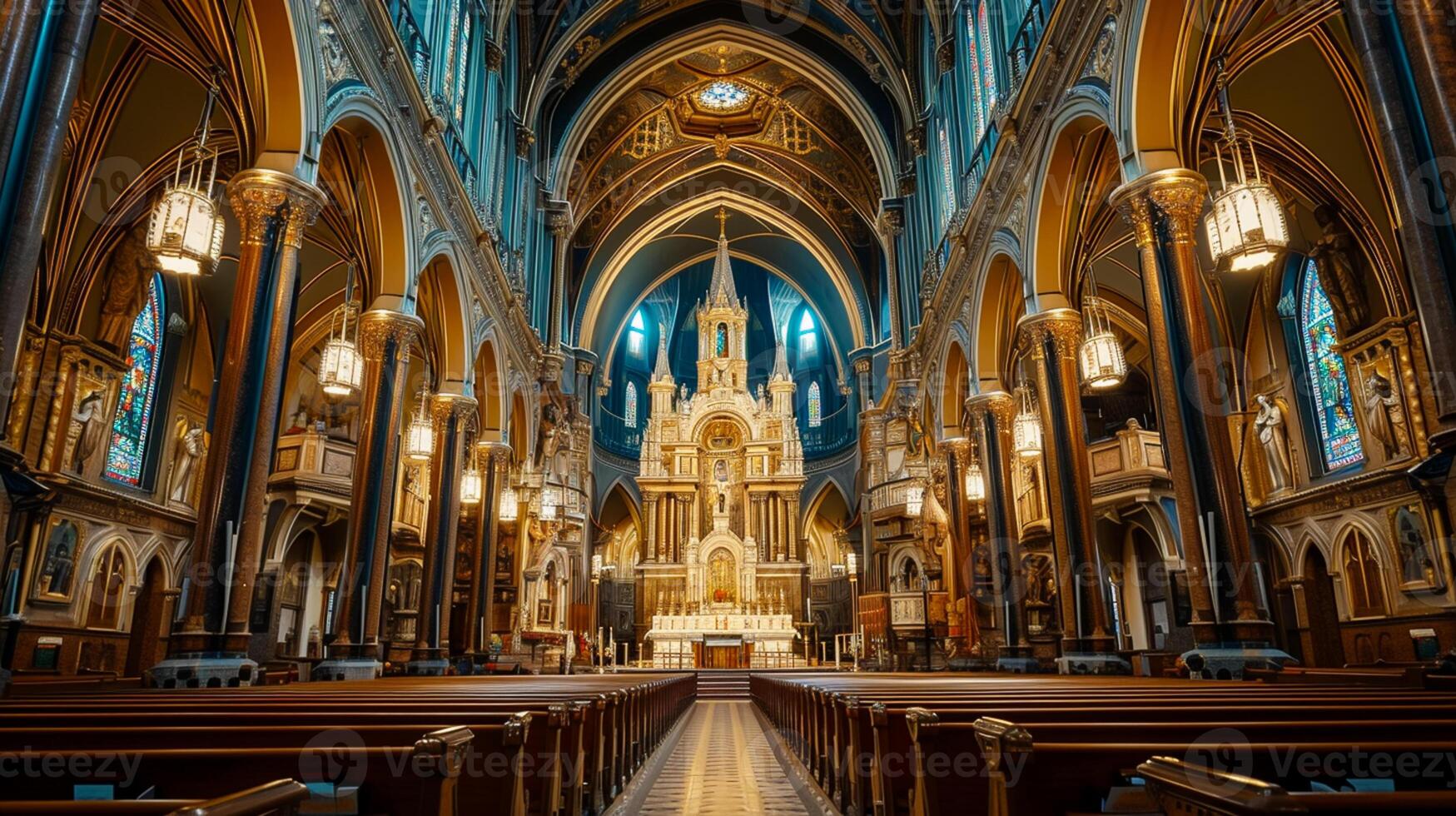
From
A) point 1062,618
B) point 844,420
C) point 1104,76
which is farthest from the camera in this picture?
point 844,420

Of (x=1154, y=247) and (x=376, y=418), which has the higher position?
(x=1154, y=247)

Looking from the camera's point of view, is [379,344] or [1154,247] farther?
[379,344]

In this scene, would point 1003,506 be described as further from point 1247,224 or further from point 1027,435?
point 1247,224

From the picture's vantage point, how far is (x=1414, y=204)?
4.61 m

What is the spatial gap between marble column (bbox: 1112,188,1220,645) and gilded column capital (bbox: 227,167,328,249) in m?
8.28

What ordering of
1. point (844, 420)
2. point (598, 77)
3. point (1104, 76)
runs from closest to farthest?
point (1104, 76) < point (598, 77) < point (844, 420)

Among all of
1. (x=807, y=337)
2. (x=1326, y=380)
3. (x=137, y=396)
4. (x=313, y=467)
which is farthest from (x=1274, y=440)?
(x=807, y=337)

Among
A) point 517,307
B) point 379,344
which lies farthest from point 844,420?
point 379,344

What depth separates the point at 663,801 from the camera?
5.05 metres

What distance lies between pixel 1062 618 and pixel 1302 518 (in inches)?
259

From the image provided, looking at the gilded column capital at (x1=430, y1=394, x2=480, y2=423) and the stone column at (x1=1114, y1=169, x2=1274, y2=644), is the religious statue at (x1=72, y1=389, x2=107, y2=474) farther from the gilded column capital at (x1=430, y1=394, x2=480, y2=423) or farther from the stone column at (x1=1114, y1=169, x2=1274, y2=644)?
the stone column at (x1=1114, y1=169, x2=1274, y2=644)

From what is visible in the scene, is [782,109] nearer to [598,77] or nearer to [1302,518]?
[598,77]

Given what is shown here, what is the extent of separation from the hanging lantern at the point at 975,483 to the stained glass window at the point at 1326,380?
218 inches

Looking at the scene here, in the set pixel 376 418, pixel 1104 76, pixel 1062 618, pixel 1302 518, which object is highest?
pixel 1104 76
